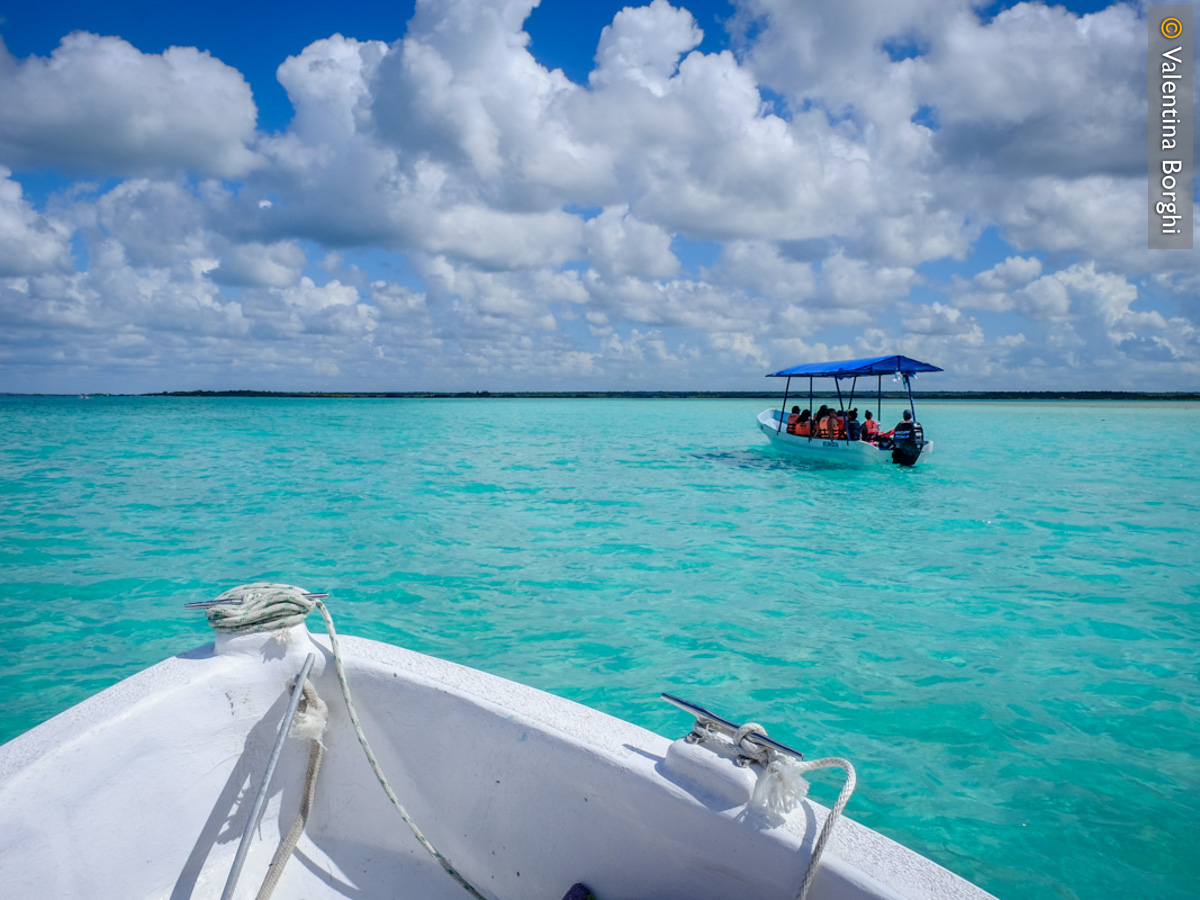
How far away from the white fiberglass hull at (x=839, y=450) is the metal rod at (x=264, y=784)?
61.5ft

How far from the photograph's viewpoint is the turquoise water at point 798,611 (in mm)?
4215

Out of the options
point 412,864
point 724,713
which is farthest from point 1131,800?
point 412,864

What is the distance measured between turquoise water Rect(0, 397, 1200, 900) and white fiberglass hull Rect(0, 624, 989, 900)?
239 centimetres

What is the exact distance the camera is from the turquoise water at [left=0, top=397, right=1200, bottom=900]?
4.21 meters

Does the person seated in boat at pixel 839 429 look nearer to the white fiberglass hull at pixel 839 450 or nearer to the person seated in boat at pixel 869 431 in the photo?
the white fiberglass hull at pixel 839 450

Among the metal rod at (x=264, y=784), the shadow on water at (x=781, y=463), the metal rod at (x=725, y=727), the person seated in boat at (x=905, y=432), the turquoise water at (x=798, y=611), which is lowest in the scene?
the turquoise water at (x=798, y=611)

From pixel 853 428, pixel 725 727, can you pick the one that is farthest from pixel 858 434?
pixel 725 727

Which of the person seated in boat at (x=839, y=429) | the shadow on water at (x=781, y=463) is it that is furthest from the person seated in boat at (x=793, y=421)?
the person seated in boat at (x=839, y=429)

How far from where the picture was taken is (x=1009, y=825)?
391 cm

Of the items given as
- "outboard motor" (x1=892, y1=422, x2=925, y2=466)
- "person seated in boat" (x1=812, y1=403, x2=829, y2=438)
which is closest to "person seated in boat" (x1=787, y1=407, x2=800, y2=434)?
"person seated in boat" (x1=812, y1=403, x2=829, y2=438)

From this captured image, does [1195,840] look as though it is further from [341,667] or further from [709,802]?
[341,667]

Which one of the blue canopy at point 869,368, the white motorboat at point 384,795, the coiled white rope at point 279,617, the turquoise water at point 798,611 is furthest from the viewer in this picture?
the blue canopy at point 869,368

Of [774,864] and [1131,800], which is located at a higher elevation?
[774,864]

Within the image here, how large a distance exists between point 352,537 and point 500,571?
11.6 feet
